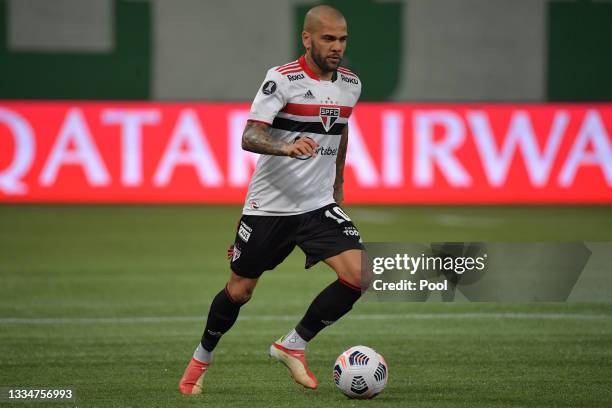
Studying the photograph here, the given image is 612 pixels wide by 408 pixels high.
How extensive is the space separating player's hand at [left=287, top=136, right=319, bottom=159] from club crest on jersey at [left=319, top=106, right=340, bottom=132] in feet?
1.83

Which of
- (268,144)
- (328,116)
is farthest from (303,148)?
(328,116)

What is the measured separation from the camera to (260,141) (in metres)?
6.78

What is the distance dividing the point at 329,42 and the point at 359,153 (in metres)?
11.1

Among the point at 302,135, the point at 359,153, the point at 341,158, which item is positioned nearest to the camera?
the point at 302,135

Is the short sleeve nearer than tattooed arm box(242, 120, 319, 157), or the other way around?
tattooed arm box(242, 120, 319, 157)

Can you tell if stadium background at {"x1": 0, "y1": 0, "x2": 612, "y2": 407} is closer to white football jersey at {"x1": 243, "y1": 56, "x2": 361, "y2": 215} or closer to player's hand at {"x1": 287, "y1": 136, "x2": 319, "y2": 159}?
white football jersey at {"x1": 243, "y1": 56, "x2": 361, "y2": 215}

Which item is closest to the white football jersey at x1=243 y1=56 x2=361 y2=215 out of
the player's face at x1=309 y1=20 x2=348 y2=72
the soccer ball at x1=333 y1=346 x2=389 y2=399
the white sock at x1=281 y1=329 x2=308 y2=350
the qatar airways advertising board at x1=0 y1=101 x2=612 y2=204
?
the player's face at x1=309 y1=20 x2=348 y2=72

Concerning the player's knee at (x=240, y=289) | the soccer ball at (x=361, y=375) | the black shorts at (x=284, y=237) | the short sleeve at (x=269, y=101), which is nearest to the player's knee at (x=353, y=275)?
the black shorts at (x=284, y=237)

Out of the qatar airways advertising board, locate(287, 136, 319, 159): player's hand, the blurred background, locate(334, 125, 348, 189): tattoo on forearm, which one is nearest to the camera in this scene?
locate(287, 136, 319, 159): player's hand

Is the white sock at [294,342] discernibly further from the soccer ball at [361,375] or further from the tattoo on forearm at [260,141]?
the tattoo on forearm at [260,141]

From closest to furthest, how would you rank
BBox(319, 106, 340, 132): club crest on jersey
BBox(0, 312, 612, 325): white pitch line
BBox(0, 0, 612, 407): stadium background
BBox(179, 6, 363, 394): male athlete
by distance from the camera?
BBox(179, 6, 363, 394): male athlete < BBox(319, 106, 340, 132): club crest on jersey < BBox(0, 0, 612, 407): stadium background < BBox(0, 312, 612, 325): white pitch line

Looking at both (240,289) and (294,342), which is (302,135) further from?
(294,342)

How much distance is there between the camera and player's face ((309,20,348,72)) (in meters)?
6.98

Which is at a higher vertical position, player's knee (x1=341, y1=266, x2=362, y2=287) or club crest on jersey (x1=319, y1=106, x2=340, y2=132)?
club crest on jersey (x1=319, y1=106, x2=340, y2=132)
